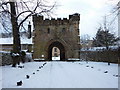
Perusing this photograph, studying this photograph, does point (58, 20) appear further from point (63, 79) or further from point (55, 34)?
point (63, 79)

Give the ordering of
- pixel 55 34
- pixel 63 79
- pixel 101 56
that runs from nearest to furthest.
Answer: pixel 63 79 → pixel 101 56 → pixel 55 34

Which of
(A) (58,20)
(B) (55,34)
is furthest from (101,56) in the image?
(A) (58,20)

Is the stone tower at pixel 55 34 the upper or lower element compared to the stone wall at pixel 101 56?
upper

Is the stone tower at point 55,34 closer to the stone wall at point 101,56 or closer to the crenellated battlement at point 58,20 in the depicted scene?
the crenellated battlement at point 58,20

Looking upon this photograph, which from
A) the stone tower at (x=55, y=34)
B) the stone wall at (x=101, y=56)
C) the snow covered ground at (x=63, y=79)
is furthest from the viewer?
the stone tower at (x=55, y=34)

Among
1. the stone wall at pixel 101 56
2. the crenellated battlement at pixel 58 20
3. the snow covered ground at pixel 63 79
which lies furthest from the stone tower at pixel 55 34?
the snow covered ground at pixel 63 79

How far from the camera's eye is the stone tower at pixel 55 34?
39.8 m

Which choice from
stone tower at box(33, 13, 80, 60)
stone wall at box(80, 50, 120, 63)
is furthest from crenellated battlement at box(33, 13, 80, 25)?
stone wall at box(80, 50, 120, 63)

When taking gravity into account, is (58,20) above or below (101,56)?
above

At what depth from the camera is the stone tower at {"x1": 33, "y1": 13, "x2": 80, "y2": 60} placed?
3978 centimetres

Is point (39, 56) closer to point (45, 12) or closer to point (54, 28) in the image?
point (54, 28)

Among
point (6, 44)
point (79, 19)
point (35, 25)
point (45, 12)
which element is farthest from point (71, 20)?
point (6, 44)

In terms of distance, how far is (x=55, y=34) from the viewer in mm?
40094

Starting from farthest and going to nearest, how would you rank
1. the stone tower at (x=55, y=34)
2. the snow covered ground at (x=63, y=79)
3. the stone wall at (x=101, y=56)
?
1. the stone tower at (x=55, y=34)
2. the stone wall at (x=101, y=56)
3. the snow covered ground at (x=63, y=79)
